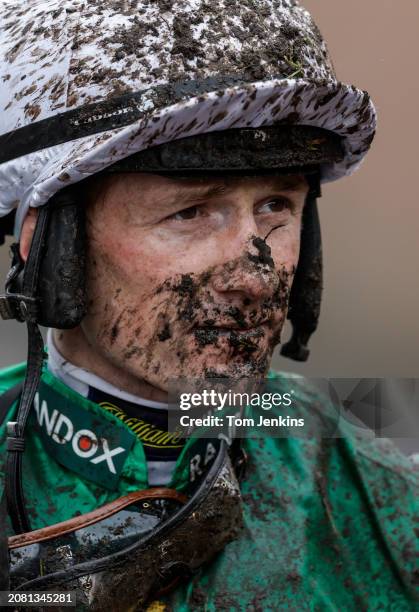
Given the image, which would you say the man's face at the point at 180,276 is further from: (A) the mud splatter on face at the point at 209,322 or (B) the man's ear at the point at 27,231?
(B) the man's ear at the point at 27,231

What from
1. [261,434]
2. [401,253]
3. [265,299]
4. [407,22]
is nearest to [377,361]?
[401,253]

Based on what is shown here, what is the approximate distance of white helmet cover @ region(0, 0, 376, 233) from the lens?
2.51 meters

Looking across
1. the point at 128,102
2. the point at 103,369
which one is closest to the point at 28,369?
the point at 103,369

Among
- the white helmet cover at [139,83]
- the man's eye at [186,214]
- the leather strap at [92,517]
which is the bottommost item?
the leather strap at [92,517]

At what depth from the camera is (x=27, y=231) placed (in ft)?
9.00

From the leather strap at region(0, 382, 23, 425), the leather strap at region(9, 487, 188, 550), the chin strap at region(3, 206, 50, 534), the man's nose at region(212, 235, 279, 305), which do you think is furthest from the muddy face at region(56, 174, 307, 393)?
the leather strap at region(0, 382, 23, 425)

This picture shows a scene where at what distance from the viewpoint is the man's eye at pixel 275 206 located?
2775 mm

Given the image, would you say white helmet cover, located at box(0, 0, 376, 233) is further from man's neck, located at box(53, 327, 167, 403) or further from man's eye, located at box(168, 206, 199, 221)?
man's neck, located at box(53, 327, 167, 403)

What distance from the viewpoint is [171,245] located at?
8.56 ft

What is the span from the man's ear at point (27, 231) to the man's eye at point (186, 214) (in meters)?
0.38

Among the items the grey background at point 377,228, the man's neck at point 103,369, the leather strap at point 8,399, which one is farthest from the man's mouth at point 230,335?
the grey background at point 377,228

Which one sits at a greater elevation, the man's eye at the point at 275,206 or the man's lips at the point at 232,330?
the man's eye at the point at 275,206

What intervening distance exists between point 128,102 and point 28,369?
755 millimetres

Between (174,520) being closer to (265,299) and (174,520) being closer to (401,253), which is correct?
(265,299)
